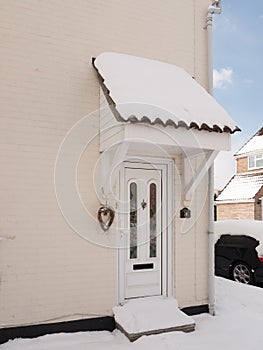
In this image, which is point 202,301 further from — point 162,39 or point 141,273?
point 162,39

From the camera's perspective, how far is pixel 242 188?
69.8 feet

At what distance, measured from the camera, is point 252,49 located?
14.0 meters

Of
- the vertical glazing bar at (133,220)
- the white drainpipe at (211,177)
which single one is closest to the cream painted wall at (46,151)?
the vertical glazing bar at (133,220)

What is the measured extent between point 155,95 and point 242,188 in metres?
17.6

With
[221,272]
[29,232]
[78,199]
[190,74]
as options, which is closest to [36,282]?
[29,232]

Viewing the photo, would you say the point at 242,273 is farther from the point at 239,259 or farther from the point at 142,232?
the point at 142,232

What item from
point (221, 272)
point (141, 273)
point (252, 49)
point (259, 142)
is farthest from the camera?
point (259, 142)

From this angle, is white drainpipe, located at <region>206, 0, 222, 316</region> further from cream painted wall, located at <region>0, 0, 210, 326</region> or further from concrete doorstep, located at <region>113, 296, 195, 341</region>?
cream painted wall, located at <region>0, 0, 210, 326</region>

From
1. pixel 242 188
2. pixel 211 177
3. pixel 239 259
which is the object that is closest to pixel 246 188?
pixel 242 188

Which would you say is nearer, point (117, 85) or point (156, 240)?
point (117, 85)

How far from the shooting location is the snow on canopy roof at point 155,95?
15.4ft

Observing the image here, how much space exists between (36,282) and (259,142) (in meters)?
19.5

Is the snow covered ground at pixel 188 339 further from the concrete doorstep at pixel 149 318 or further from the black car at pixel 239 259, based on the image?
the black car at pixel 239 259

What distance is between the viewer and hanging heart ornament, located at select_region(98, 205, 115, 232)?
5.32 metres
